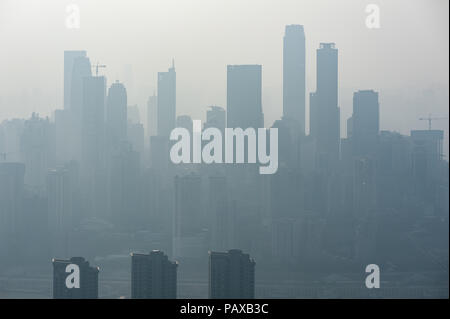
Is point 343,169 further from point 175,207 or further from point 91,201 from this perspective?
point 91,201

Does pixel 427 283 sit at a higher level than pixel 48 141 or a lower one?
lower

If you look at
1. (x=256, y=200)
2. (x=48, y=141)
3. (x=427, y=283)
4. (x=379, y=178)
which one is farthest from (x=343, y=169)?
(x=48, y=141)

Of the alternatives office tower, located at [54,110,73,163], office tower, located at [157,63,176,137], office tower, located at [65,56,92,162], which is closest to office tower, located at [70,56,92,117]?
office tower, located at [65,56,92,162]

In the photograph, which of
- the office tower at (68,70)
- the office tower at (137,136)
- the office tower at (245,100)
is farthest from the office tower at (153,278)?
the office tower at (137,136)

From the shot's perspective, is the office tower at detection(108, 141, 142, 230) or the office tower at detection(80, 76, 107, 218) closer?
the office tower at detection(108, 141, 142, 230)

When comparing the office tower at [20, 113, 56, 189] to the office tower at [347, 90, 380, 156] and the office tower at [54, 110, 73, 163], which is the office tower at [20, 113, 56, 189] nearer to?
the office tower at [54, 110, 73, 163]

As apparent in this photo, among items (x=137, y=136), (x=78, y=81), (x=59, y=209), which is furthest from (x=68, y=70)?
(x=59, y=209)

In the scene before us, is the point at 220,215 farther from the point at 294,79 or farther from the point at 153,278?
the point at 153,278
